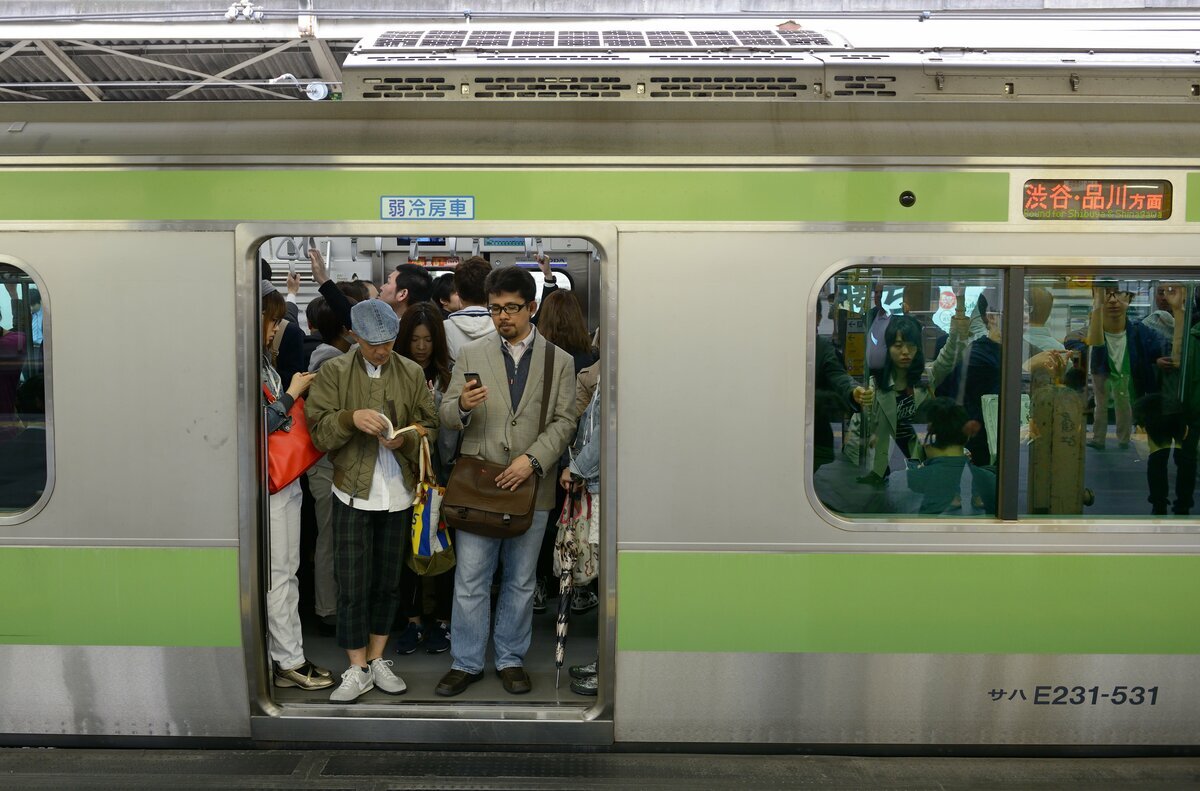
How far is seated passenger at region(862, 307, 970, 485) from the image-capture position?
3730 millimetres

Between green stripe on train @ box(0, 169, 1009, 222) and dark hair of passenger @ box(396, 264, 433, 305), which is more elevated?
green stripe on train @ box(0, 169, 1009, 222)

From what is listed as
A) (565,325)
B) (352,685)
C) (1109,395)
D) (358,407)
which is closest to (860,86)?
(1109,395)

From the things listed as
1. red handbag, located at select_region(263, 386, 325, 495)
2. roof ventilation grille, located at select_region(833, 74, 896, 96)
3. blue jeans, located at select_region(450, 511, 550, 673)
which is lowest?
blue jeans, located at select_region(450, 511, 550, 673)

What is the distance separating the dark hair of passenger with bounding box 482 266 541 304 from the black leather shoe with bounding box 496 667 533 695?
154 centimetres

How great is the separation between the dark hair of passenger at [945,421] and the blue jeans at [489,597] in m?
1.62

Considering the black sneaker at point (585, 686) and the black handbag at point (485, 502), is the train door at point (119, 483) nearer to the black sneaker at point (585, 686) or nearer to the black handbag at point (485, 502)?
the black handbag at point (485, 502)

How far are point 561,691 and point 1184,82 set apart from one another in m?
3.35

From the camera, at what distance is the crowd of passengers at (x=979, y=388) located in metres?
3.73

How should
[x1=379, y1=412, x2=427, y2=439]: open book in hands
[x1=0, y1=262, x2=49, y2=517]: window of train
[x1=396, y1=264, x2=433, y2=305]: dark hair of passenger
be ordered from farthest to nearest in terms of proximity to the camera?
[x1=396, y1=264, x2=433, y2=305]: dark hair of passenger < [x1=379, y1=412, x2=427, y2=439]: open book in hands < [x1=0, y1=262, x2=49, y2=517]: window of train

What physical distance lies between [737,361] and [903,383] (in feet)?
2.01

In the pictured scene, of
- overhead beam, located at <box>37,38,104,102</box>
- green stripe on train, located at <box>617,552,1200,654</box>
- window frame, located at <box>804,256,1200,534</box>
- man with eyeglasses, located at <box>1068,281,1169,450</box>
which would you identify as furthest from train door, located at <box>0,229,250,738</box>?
man with eyeglasses, located at <box>1068,281,1169,450</box>

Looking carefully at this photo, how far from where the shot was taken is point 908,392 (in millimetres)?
3754

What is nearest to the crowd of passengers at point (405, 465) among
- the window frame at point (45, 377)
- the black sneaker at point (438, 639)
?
the black sneaker at point (438, 639)

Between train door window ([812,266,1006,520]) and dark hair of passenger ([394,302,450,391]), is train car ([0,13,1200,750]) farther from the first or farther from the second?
dark hair of passenger ([394,302,450,391])
